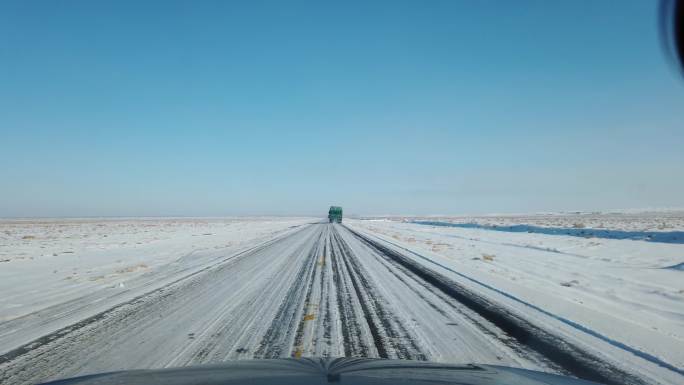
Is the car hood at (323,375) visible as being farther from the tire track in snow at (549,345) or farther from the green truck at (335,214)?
the green truck at (335,214)

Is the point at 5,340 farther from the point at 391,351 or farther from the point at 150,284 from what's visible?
the point at 391,351

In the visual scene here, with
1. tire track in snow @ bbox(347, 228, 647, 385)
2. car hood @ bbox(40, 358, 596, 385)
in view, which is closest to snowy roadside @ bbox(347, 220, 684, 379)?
tire track in snow @ bbox(347, 228, 647, 385)

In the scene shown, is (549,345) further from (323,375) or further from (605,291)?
(605,291)

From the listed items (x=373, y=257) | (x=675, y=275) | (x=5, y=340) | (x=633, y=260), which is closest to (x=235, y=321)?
(x=5, y=340)

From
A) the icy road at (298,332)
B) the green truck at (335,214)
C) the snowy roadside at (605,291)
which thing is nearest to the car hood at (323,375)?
the icy road at (298,332)

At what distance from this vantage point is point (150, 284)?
9.19 m

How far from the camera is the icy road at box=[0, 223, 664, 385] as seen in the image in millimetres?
4042

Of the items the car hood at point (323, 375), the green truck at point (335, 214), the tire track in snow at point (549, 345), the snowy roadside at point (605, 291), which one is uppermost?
the green truck at point (335, 214)

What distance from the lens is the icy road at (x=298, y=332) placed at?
13.3 ft

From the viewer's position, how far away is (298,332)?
5.08m

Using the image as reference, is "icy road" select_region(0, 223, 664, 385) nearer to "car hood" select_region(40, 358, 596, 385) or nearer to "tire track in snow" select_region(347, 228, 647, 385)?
"tire track in snow" select_region(347, 228, 647, 385)

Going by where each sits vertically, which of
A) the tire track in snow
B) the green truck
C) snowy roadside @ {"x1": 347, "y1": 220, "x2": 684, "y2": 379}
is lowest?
snowy roadside @ {"x1": 347, "y1": 220, "x2": 684, "y2": 379}

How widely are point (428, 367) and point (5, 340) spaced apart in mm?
5507

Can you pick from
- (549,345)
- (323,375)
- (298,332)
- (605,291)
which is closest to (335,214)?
(605,291)
